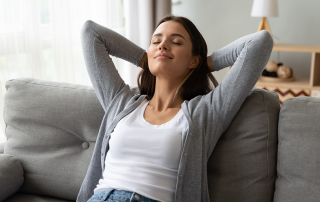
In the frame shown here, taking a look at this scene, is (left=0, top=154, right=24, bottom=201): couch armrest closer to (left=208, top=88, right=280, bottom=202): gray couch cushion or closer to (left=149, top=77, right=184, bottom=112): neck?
(left=149, top=77, right=184, bottom=112): neck

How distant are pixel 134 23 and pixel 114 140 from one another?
6.57 ft

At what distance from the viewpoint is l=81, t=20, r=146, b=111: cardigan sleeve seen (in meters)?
1.49

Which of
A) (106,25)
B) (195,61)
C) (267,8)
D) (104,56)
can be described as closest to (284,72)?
(267,8)

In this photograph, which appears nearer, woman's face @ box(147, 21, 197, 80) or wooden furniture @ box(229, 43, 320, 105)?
woman's face @ box(147, 21, 197, 80)

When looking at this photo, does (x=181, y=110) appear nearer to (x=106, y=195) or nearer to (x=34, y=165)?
(x=106, y=195)

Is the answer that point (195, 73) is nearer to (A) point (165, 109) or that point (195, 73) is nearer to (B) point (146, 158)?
(A) point (165, 109)

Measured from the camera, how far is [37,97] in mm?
1617

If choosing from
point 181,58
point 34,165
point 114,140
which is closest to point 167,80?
point 181,58

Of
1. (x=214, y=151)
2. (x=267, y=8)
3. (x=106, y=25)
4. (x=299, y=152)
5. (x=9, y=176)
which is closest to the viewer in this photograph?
(x=299, y=152)

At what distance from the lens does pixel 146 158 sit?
50.3 inches

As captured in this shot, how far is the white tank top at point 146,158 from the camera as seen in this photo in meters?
1.24

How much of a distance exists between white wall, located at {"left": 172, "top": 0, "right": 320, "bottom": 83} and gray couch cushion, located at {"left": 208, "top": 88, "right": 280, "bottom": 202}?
248 cm

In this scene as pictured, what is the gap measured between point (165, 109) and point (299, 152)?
21.3 inches

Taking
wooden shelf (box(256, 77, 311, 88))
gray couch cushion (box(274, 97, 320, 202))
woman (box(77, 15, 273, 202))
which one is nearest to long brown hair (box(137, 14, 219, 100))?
woman (box(77, 15, 273, 202))
